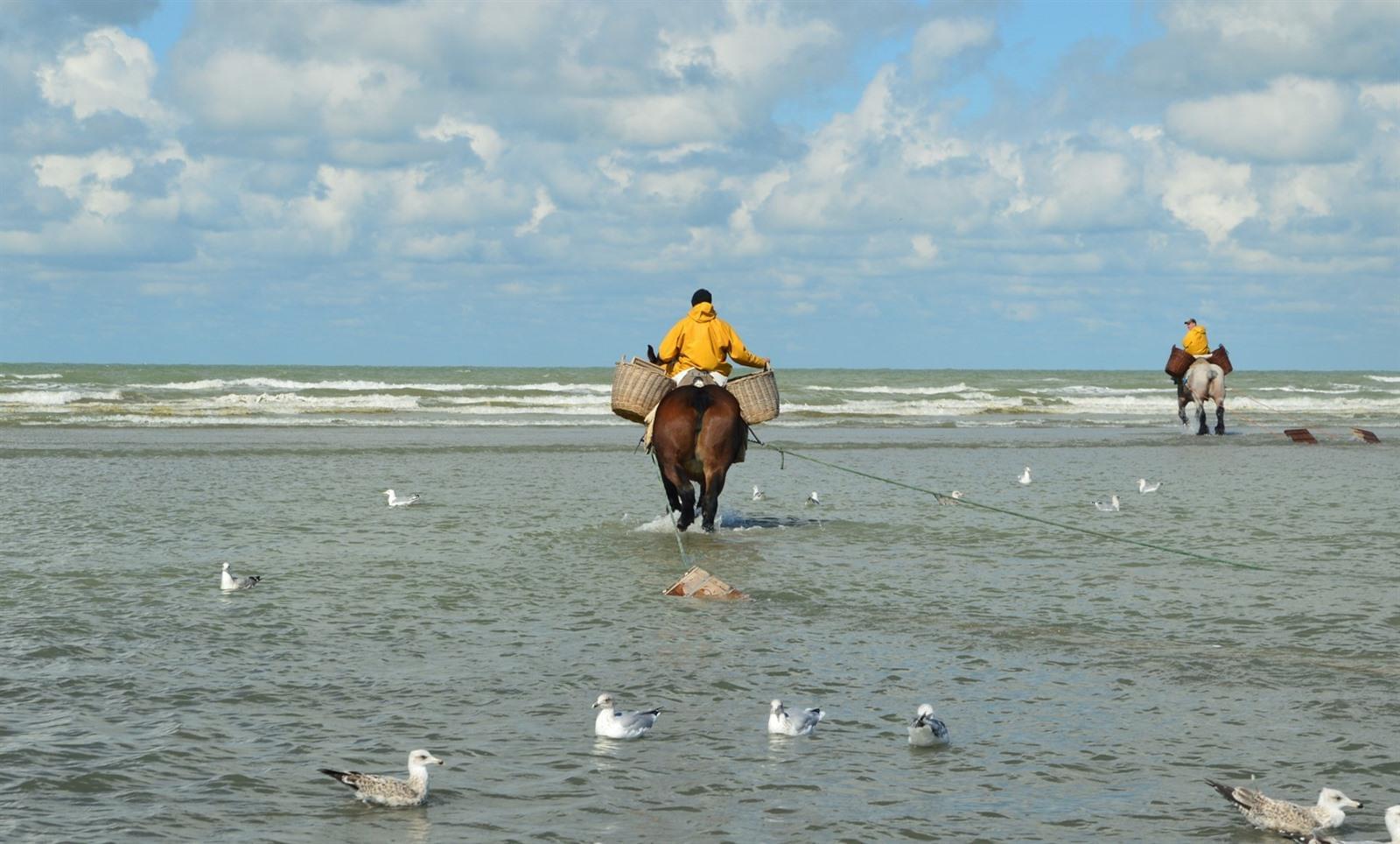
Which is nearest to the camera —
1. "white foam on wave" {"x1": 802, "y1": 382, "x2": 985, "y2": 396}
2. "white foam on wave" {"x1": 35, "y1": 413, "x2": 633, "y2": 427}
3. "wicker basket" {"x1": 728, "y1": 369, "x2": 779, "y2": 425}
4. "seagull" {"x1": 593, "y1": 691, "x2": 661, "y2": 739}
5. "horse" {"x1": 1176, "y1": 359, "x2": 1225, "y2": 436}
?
"seagull" {"x1": 593, "y1": 691, "x2": 661, "y2": 739}

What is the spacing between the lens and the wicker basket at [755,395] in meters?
14.4

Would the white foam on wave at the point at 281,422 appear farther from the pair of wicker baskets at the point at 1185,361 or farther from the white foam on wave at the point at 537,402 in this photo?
the pair of wicker baskets at the point at 1185,361

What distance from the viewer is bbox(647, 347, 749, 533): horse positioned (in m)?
13.9

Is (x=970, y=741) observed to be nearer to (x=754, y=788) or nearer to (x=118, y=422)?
(x=754, y=788)

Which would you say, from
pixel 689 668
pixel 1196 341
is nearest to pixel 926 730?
pixel 689 668

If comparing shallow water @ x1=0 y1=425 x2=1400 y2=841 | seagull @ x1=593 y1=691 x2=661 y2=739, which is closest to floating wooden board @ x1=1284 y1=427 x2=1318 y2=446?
shallow water @ x1=0 y1=425 x2=1400 y2=841

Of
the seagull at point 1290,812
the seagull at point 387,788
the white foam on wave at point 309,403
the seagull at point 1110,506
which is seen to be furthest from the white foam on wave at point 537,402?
the seagull at point 1290,812

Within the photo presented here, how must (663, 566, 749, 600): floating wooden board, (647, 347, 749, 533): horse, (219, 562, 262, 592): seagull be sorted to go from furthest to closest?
A: (647, 347, 749, 533): horse
(219, 562, 262, 592): seagull
(663, 566, 749, 600): floating wooden board

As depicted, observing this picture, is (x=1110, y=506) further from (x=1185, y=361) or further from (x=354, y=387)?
(x=354, y=387)

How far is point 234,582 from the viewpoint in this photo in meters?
10.6

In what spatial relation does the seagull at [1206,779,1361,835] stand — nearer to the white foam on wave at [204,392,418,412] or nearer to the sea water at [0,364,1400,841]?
the sea water at [0,364,1400,841]

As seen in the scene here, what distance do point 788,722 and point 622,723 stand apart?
746 millimetres

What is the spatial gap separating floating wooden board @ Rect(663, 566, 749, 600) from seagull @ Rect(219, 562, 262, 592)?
3.09 metres

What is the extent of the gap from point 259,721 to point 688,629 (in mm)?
3113
